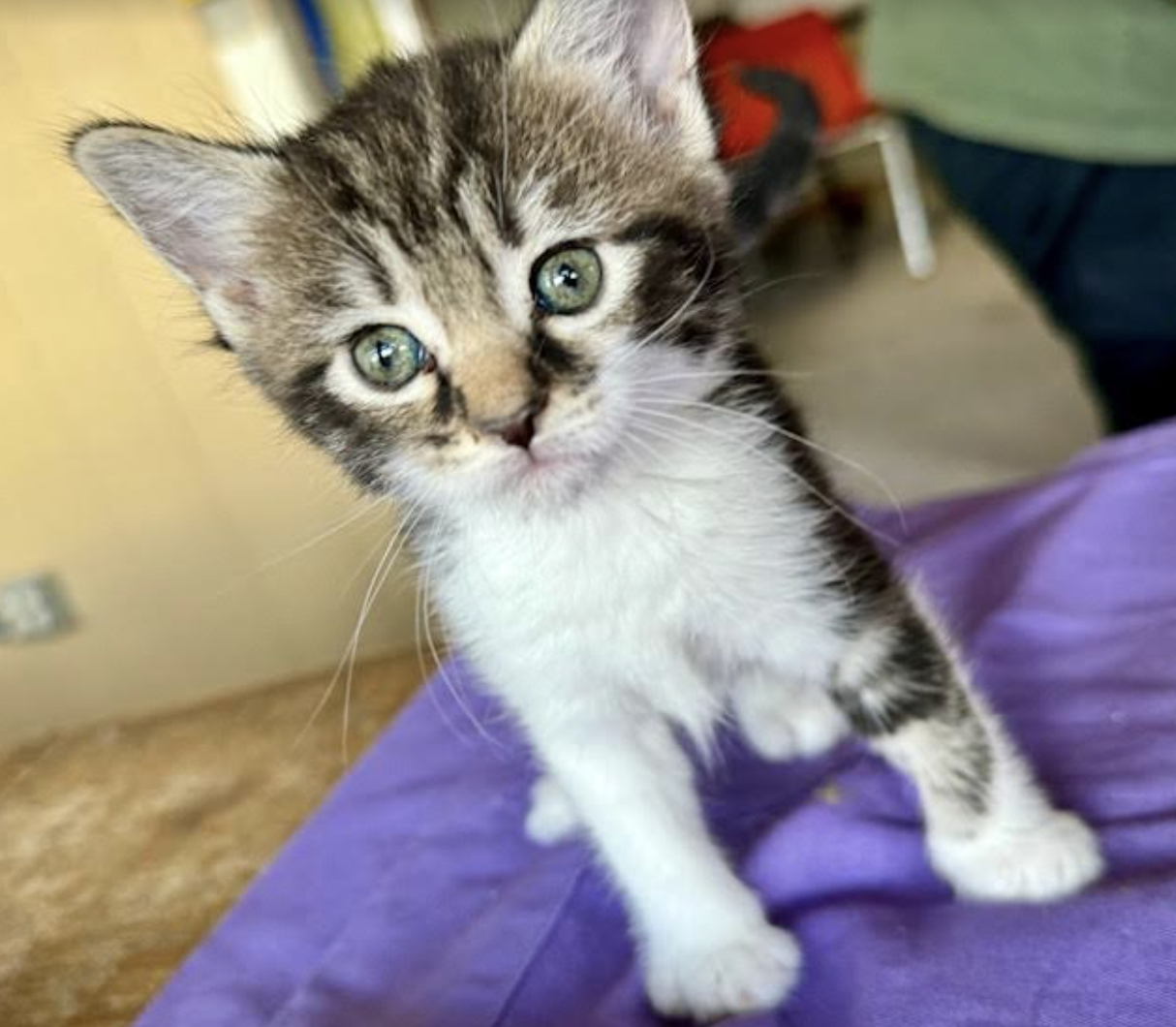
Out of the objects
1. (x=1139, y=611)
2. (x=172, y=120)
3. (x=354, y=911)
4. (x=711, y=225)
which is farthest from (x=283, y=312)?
(x=172, y=120)

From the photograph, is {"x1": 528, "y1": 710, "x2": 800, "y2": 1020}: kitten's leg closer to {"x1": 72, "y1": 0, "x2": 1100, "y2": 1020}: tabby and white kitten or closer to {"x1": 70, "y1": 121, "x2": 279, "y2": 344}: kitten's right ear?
{"x1": 72, "y1": 0, "x2": 1100, "y2": 1020}: tabby and white kitten

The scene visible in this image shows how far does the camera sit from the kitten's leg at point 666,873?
0.92 meters

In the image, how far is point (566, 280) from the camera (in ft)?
2.77

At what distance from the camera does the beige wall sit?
2.19 m

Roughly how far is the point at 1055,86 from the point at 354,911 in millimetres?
1340

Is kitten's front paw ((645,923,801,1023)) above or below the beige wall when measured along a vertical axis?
below

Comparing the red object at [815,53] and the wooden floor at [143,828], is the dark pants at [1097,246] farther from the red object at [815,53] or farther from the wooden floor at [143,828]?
the red object at [815,53]

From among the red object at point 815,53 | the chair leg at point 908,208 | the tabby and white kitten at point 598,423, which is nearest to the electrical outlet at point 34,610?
the tabby and white kitten at point 598,423

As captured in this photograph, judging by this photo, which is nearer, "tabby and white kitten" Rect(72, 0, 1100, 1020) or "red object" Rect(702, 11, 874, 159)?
"tabby and white kitten" Rect(72, 0, 1100, 1020)

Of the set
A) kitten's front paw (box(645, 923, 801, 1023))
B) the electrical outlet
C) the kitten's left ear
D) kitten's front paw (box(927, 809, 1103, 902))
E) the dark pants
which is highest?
the kitten's left ear

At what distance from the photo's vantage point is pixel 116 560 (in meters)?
2.46

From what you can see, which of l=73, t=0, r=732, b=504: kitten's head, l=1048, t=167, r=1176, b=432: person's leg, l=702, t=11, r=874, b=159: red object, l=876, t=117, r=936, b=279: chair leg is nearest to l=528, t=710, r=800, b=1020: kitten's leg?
l=73, t=0, r=732, b=504: kitten's head

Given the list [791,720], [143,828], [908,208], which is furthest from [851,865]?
[908,208]

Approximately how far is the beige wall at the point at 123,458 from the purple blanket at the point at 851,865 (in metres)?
0.76
